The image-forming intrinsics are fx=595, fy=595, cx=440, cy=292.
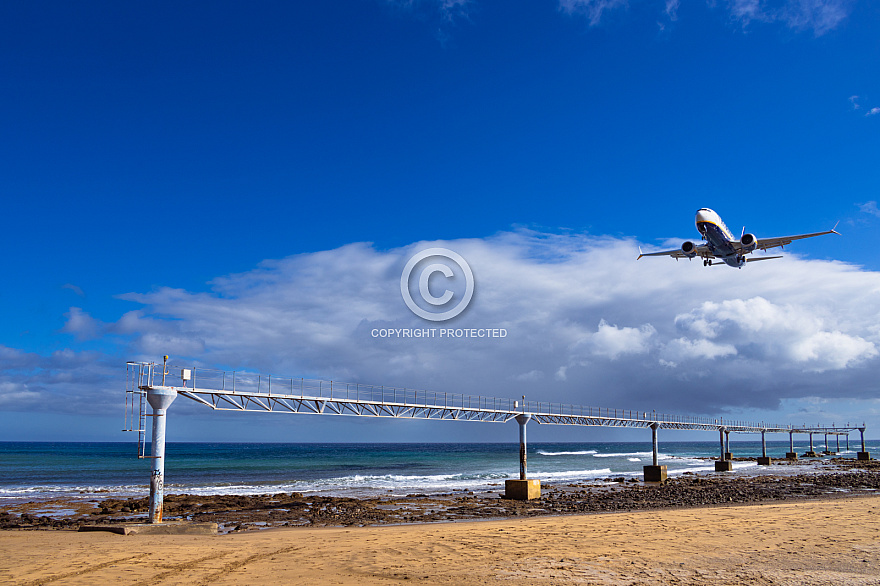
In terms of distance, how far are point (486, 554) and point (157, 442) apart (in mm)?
12011

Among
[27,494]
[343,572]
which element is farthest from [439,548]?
[27,494]

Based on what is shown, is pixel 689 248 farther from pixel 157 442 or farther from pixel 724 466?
pixel 724 466

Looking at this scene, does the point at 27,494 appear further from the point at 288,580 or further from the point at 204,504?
the point at 288,580

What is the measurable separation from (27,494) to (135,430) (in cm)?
2440

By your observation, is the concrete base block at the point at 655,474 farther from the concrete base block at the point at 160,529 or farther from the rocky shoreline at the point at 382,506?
the concrete base block at the point at 160,529

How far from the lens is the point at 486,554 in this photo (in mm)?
14422

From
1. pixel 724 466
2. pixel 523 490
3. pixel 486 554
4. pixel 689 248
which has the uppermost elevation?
pixel 689 248

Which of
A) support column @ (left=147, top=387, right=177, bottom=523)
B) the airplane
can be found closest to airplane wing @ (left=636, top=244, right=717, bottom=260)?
the airplane

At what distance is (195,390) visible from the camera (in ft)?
70.3

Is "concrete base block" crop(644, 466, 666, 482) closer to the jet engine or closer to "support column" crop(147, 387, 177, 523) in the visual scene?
the jet engine

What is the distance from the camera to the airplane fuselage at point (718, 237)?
32312 mm

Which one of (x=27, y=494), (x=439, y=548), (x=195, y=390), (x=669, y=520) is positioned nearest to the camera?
(x=439, y=548)

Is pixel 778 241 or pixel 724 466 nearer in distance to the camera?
pixel 778 241

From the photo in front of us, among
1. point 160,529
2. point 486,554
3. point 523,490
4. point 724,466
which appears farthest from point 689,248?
point 724,466
